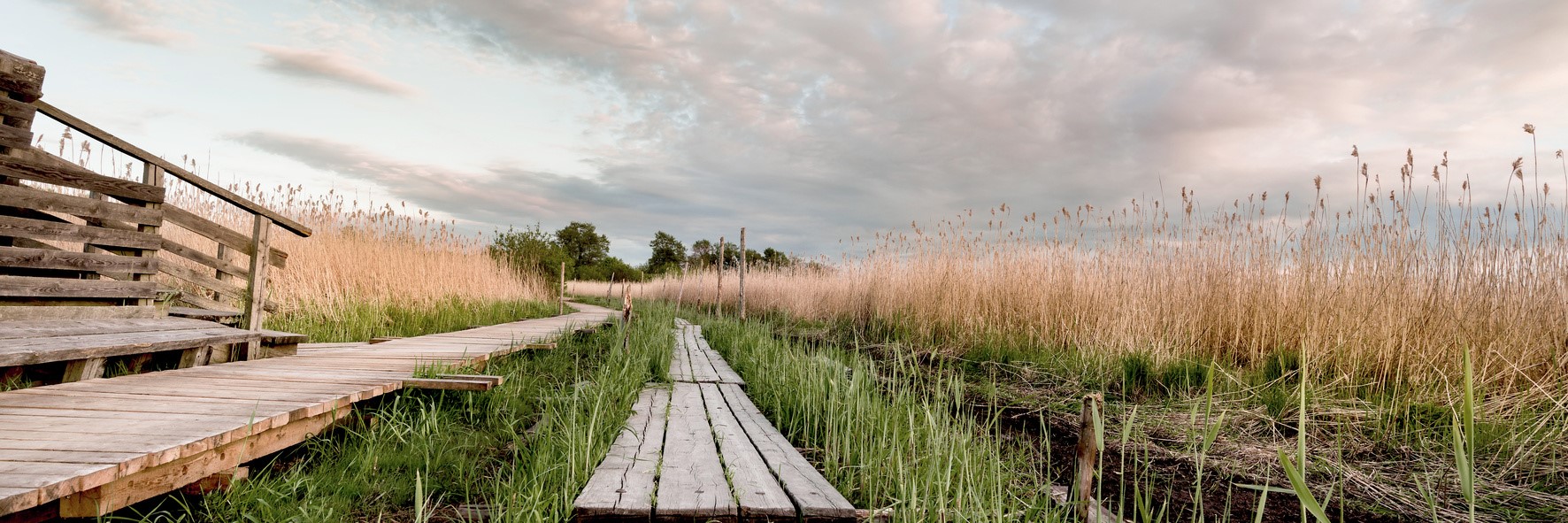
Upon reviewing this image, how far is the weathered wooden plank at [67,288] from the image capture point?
173 inches

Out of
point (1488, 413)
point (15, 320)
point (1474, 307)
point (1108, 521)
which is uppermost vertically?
point (1474, 307)

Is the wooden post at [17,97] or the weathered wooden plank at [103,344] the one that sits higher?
the wooden post at [17,97]

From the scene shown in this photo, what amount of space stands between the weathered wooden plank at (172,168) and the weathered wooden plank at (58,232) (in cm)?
54

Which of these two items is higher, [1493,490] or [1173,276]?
[1173,276]

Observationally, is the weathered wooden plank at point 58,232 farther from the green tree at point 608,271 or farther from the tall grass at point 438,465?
the green tree at point 608,271

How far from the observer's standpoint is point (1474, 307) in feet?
14.1

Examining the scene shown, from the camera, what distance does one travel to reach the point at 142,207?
496 centimetres

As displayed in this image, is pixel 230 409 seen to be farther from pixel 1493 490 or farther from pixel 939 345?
pixel 939 345

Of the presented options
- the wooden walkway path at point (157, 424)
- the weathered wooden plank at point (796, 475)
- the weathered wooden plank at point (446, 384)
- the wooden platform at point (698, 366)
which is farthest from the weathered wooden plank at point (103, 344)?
the weathered wooden plank at point (796, 475)

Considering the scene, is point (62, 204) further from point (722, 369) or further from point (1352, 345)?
point (1352, 345)

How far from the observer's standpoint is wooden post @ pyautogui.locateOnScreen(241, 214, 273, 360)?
4742mm

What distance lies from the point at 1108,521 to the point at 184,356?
16.3 feet

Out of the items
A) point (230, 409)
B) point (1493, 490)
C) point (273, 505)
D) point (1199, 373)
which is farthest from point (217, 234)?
point (1493, 490)

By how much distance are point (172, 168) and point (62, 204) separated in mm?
640
